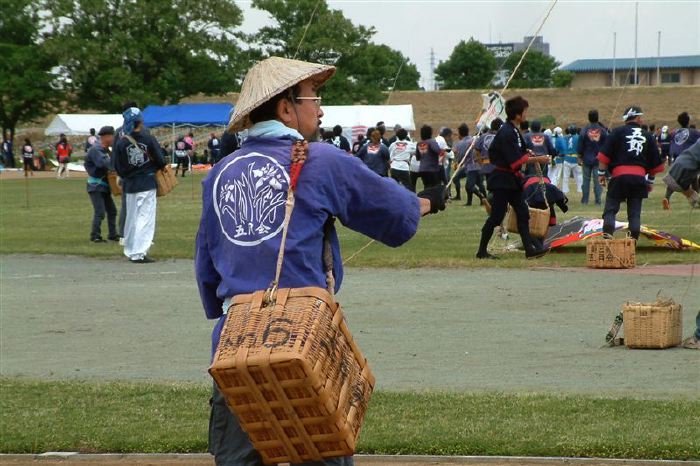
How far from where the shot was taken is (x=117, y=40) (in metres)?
68.4

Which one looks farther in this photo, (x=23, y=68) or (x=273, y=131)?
(x=23, y=68)

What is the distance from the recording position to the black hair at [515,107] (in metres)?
15.3

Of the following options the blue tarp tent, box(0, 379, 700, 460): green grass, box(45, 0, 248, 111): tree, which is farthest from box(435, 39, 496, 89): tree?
box(0, 379, 700, 460): green grass

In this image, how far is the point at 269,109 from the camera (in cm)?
432

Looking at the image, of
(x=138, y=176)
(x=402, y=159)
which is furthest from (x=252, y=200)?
(x=402, y=159)

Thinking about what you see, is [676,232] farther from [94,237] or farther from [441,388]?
[441,388]

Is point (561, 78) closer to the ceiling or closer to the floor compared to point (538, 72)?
closer to the floor

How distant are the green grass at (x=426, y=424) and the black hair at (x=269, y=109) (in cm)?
258

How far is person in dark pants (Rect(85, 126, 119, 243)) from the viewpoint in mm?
19344

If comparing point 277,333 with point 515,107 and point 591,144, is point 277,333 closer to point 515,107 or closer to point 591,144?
point 515,107

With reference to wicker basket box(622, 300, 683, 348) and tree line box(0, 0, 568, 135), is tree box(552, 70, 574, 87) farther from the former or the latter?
wicker basket box(622, 300, 683, 348)

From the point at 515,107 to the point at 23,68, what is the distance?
5825cm

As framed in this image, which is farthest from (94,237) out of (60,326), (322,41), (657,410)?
(322,41)

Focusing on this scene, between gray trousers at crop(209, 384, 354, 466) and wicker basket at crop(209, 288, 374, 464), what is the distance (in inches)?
7.2
